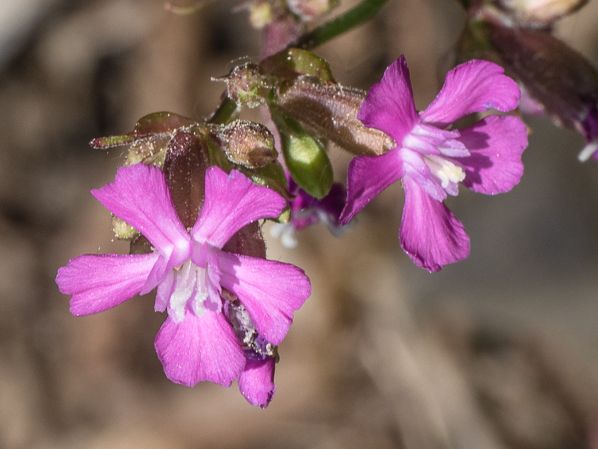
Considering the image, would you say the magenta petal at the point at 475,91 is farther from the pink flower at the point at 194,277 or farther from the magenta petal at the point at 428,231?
the pink flower at the point at 194,277

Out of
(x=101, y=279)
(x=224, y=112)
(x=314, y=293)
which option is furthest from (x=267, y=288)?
(x=314, y=293)

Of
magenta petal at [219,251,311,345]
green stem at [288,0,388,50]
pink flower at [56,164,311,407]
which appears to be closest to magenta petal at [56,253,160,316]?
pink flower at [56,164,311,407]

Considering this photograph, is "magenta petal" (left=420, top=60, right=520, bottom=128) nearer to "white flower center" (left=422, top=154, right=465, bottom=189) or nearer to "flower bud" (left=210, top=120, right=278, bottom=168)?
"white flower center" (left=422, top=154, right=465, bottom=189)

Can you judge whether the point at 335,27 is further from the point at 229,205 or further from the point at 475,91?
the point at 229,205

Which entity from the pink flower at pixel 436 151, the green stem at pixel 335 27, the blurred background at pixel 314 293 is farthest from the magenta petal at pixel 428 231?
the blurred background at pixel 314 293

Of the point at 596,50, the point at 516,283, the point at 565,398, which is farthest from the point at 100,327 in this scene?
the point at 596,50

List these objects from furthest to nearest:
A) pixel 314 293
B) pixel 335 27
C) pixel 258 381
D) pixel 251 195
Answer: pixel 314 293
pixel 335 27
pixel 258 381
pixel 251 195
